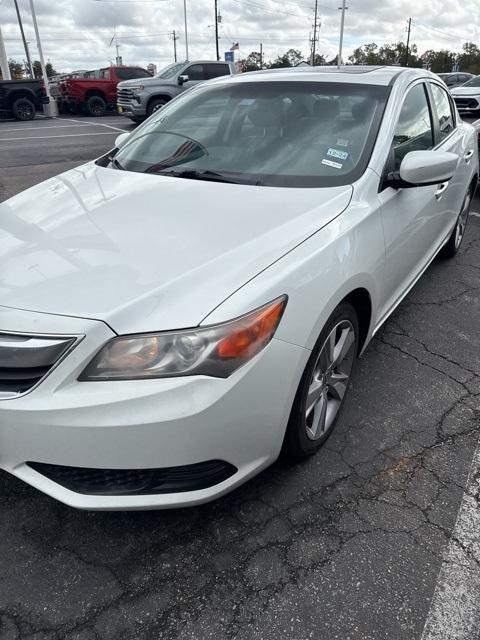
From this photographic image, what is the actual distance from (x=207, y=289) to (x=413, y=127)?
2.09 meters

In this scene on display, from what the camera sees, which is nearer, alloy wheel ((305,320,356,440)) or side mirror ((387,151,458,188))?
alloy wheel ((305,320,356,440))

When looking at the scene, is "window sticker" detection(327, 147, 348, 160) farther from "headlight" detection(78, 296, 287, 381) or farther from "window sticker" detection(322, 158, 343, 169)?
"headlight" detection(78, 296, 287, 381)

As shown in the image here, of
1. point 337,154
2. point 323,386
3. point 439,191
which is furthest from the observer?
point 439,191

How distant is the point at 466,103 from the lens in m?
13.7

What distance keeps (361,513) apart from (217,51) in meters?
56.9

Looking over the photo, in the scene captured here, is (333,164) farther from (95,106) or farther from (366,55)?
(366,55)

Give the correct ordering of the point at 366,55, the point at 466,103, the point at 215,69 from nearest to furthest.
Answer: the point at 466,103, the point at 215,69, the point at 366,55

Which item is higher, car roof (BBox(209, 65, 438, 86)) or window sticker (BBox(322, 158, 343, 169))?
car roof (BBox(209, 65, 438, 86))

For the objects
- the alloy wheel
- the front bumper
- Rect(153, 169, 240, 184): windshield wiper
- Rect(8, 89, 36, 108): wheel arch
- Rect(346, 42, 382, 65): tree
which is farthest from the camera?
Rect(346, 42, 382, 65): tree

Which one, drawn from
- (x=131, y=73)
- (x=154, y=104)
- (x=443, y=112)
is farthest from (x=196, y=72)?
(x=443, y=112)

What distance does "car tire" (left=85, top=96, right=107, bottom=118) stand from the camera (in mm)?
18750

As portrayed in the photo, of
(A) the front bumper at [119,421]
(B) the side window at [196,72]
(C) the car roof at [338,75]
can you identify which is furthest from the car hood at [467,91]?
(A) the front bumper at [119,421]

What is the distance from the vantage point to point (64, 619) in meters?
1.65

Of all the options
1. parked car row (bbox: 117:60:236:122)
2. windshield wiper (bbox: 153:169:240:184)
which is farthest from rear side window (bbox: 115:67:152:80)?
windshield wiper (bbox: 153:169:240:184)
